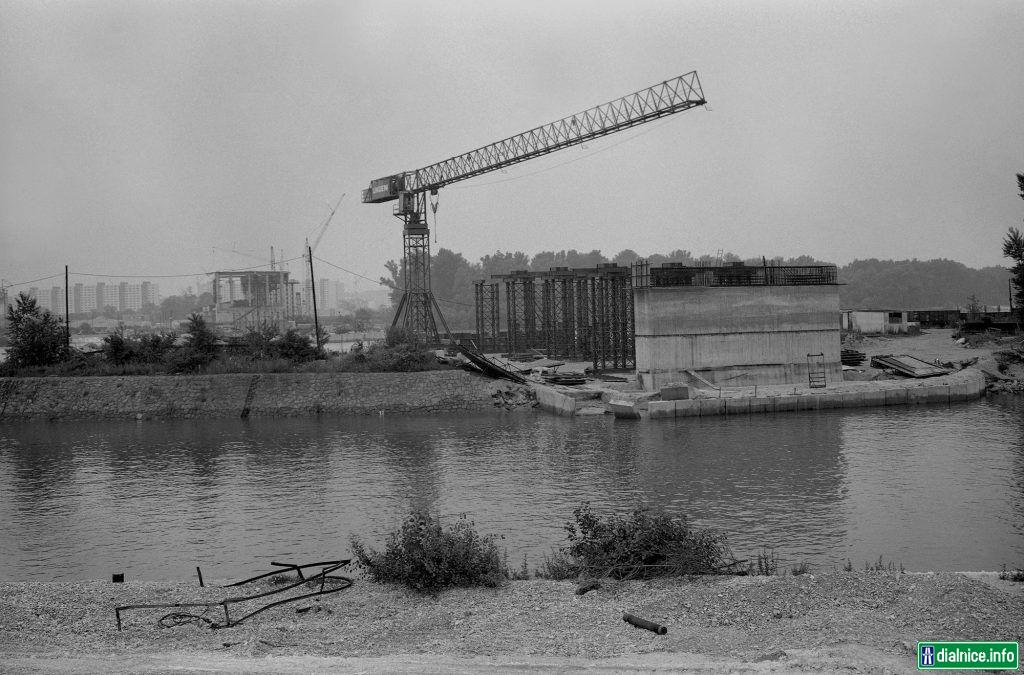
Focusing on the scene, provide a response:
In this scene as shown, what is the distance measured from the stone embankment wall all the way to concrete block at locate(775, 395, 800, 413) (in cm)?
1165

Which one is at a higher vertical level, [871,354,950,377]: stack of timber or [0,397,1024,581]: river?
[871,354,950,377]: stack of timber

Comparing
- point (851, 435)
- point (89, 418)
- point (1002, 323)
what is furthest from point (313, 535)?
point (1002, 323)

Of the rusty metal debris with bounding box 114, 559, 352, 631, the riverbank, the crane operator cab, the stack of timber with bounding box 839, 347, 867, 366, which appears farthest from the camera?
the crane operator cab

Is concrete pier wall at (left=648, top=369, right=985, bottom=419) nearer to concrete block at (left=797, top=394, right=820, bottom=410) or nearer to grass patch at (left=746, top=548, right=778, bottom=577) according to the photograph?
concrete block at (left=797, top=394, right=820, bottom=410)

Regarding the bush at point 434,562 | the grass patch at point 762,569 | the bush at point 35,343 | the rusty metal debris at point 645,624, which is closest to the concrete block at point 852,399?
the grass patch at point 762,569

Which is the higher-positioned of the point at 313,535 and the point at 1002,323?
the point at 1002,323

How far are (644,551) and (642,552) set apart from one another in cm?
3

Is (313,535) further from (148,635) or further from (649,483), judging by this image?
(649,483)

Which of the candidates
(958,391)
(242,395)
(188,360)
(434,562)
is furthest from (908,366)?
(434,562)

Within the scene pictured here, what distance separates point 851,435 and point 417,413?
1724 cm

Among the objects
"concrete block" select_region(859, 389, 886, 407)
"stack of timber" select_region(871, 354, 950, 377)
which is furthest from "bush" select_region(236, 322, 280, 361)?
"stack of timber" select_region(871, 354, 950, 377)

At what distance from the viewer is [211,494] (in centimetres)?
2103

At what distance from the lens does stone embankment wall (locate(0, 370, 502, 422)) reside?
36750 mm

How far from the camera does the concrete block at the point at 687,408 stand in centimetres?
3244
